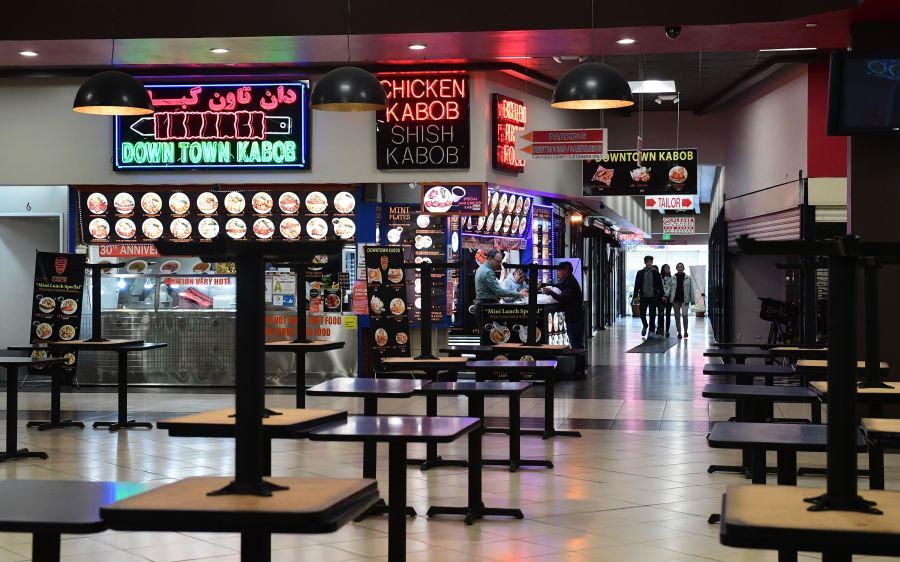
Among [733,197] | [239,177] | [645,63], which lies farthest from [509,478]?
[733,197]

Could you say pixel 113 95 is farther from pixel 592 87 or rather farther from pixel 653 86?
pixel 653 86

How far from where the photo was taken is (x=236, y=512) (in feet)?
9.32

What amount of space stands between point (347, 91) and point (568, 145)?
17.3 ft

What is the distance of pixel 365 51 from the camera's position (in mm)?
10945

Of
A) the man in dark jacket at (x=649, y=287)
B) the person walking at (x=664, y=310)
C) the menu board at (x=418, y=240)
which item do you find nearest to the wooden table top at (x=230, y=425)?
the menu board at (x=418, y=240)

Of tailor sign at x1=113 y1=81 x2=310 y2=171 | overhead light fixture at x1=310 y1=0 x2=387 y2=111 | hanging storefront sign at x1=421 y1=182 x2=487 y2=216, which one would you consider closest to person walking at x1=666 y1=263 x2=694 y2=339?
hanging storefront sign at x1=421 y1=182 x2=487 y2=216

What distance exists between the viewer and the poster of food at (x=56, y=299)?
11.7m

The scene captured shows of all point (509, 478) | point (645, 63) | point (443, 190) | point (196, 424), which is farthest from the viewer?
point (645, 63)

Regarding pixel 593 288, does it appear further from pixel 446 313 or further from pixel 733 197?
pixel 446 313

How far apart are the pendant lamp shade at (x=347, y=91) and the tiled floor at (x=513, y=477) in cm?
263

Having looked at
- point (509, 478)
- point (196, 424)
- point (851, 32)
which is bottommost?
point (509, 478)

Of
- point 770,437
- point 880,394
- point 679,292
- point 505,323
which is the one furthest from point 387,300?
point 679,292

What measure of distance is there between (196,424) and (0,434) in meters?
6.48

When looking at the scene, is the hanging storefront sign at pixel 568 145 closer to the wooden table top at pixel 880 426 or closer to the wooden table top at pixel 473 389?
the wooden table top at pixel 473 389
